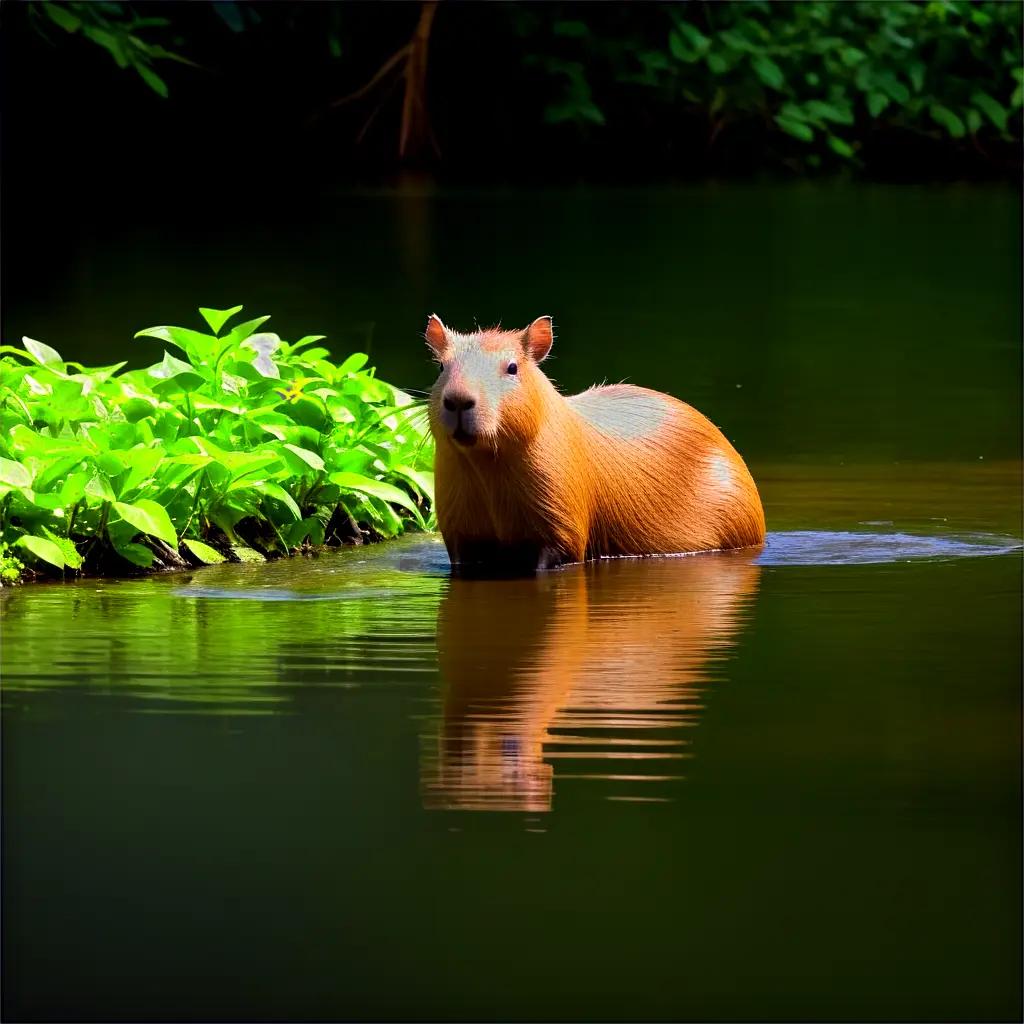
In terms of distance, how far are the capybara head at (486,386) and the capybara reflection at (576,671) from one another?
1.48 feet

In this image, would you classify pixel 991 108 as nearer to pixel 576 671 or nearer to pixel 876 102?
pixel 876 102

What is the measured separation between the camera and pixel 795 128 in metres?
28.6

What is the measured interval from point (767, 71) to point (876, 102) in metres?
1.45

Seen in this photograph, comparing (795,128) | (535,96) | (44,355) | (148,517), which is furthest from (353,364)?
(535,96)

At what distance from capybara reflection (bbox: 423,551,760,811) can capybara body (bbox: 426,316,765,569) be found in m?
0.12

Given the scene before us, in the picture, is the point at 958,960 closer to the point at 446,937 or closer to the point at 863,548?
the point at 446,937

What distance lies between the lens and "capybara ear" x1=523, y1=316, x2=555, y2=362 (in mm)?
7448

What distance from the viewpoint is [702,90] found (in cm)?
2936

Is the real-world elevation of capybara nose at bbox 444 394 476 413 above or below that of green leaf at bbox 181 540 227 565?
above

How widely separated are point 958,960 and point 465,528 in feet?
12.1

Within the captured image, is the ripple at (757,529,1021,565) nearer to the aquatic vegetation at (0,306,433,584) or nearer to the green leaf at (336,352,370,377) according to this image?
the aquatic vegetation at (0,306,433,584)

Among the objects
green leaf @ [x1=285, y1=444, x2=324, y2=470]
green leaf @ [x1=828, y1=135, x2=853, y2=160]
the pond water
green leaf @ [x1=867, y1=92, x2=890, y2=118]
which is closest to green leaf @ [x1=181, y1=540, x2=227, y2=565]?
→ the pond water

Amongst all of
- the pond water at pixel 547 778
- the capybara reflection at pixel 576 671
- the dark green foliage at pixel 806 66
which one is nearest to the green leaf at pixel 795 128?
the dark green foliage at pixel 806 66

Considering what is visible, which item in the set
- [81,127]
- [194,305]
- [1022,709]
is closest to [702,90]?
[81,127]
